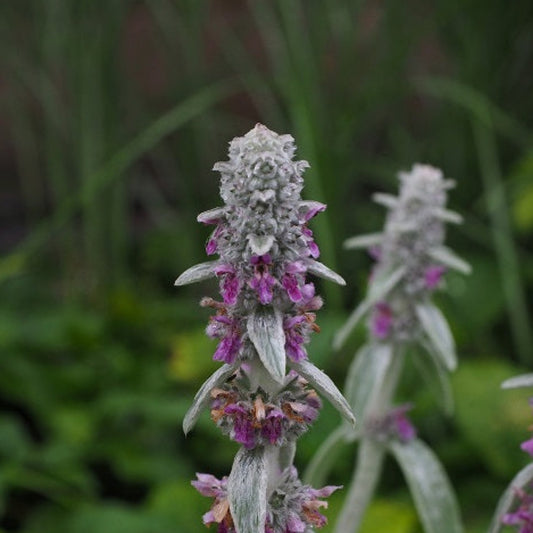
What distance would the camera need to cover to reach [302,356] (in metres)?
0.87

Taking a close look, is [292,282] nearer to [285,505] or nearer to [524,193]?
[285,505]

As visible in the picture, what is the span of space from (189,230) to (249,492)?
224 centimetres

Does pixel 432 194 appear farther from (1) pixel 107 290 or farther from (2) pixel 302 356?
(1) pixel 107 290

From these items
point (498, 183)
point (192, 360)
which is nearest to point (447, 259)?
point (192, 360)

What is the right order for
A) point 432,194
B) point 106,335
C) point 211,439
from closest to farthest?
1. point 432,194
2. point 211,439
3. point 106,335

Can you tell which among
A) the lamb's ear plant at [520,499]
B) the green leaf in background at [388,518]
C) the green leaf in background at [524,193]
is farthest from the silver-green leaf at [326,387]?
the green leaf in background at [524,193]

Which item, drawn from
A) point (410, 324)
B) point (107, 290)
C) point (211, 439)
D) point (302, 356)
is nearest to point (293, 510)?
point (302, 356)

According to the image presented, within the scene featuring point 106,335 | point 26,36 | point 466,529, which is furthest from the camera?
point 26,36

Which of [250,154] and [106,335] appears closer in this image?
[250,154]

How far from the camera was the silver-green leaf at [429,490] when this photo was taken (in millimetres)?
1405

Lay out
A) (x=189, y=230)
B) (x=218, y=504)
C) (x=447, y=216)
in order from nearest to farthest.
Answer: (x=218, y=504), (x=447, y=216), (x=189, y=230)

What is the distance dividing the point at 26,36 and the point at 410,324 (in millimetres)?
2298

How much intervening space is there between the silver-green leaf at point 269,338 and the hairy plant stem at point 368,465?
2.10 feet

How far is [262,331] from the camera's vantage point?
84 centimetres
